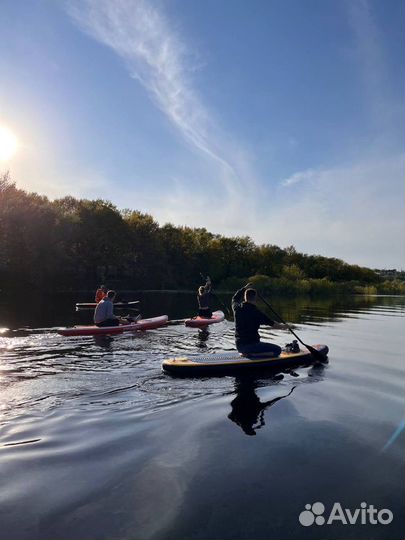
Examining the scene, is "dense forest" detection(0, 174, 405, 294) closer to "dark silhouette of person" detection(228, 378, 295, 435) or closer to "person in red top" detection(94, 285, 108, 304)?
"person in red top" detection(94, 285, 108, 304)

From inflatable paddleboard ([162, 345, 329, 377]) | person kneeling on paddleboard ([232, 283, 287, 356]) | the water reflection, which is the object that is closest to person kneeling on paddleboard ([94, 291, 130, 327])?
inflatable paddleboard ([162, 345, 329, 377])

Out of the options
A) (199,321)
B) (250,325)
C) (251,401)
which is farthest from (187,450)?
(199,321)

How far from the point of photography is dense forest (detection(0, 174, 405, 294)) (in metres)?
51.8

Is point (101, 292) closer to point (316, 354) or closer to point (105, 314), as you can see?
point (105, 314)

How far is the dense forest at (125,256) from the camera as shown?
170ft

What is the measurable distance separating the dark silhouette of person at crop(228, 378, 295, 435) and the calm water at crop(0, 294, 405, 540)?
0.13 ft

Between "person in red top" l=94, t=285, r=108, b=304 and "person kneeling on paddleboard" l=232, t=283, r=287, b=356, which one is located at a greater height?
"person in red top" l=94, t=285, r=108, b=304

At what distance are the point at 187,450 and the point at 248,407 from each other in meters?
2.64

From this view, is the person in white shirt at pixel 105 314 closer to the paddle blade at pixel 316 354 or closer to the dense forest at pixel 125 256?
the paddle blade at pixel 316 354

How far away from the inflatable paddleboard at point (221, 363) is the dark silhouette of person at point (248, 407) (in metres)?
0.53

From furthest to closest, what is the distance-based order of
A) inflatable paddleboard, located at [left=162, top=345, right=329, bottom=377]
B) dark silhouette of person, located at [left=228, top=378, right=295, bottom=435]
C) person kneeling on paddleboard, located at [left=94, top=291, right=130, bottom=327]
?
person kneeling on paddleboard, located at [left=94, top=291, right=130, bottom=327] → inflatable paddleboard, located at [left=162, top=345, right=329, bottom=377] → dark silhouette of person, located at [left=228, top=378, right=295, bottom=435]

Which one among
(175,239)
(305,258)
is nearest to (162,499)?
(175,239)

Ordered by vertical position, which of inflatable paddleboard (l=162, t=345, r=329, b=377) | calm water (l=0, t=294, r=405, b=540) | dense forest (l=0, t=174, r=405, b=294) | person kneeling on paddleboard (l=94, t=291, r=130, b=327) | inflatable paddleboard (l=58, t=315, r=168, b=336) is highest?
dense forest (l=0, t=174, r=405, b=294)

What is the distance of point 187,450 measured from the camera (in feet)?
22.2
